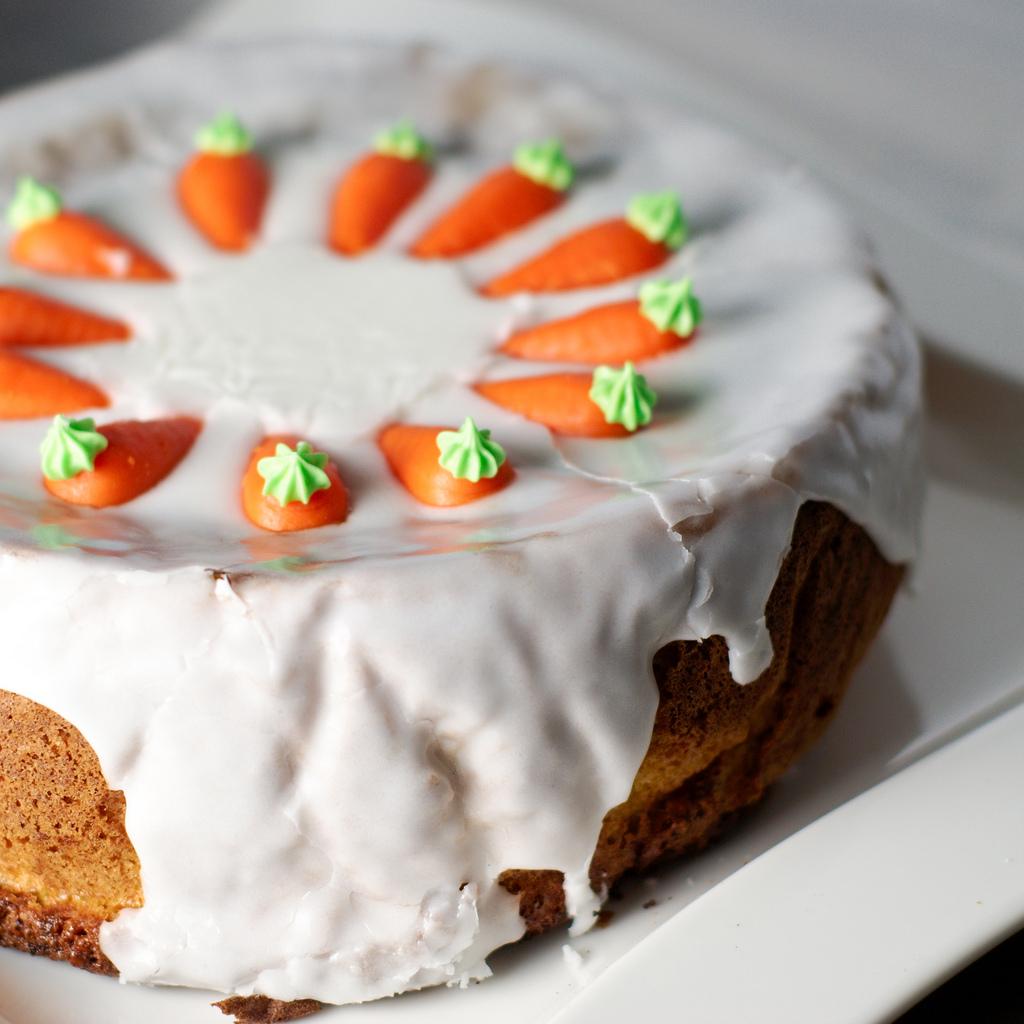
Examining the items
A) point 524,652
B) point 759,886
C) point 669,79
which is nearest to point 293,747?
point 524,652

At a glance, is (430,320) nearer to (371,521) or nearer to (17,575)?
(371,521)

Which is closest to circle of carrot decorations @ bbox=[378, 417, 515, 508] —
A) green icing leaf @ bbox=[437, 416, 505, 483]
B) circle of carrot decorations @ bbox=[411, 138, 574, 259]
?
green icing leaf @ bbox=[437, 416, 505, 483]

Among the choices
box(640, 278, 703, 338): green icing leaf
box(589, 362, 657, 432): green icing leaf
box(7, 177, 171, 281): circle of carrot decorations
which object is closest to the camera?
box(589, 362, 657, 432): green icing leaf

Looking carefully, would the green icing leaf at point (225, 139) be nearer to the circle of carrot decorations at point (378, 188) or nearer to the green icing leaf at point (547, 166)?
the circle of carrot decorations at point (378, 188)

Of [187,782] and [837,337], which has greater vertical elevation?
[837,337]

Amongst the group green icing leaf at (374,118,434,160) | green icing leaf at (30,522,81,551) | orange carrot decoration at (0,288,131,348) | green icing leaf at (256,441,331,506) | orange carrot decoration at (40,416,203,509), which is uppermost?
green icing leaf at (256,441,331,506)

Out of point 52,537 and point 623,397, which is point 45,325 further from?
point 623,397

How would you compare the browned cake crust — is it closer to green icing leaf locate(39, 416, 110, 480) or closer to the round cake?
the round cake

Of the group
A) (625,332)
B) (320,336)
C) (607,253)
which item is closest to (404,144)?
(607,253)
